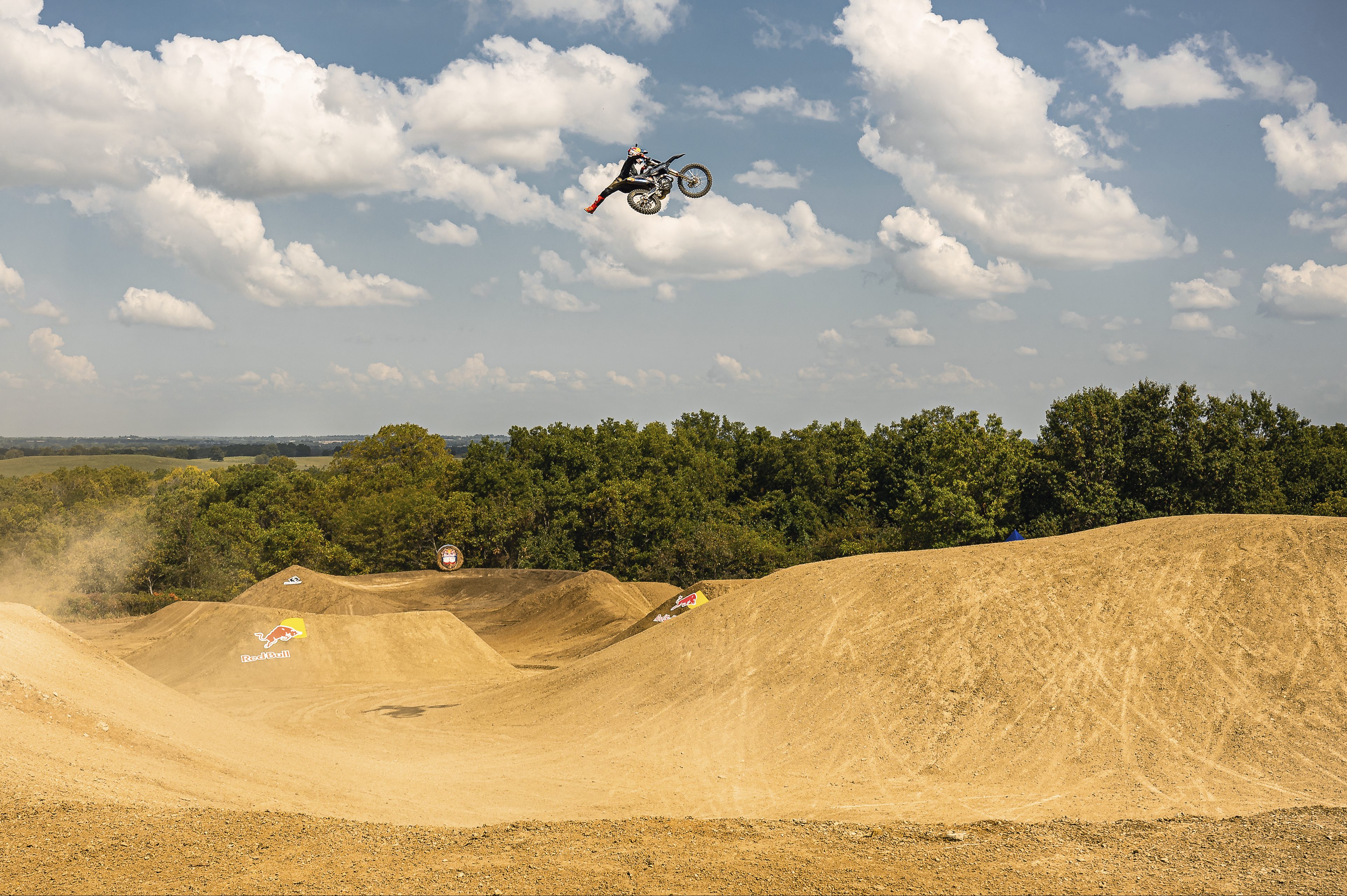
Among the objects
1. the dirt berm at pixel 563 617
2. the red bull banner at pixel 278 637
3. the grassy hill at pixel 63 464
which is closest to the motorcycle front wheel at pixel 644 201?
the red bull banner at pixel 278 637

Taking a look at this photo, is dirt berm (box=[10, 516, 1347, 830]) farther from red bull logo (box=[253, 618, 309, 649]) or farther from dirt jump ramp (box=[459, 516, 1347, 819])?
red bull logo (box=[253, 618, 309, 649])

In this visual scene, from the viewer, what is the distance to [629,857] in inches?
399

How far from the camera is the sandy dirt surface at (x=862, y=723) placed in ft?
41.6

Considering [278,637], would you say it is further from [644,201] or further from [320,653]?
[644,201]

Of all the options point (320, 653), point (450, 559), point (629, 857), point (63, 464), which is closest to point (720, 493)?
point (450, 559)

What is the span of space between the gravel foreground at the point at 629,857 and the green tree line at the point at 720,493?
40041mm

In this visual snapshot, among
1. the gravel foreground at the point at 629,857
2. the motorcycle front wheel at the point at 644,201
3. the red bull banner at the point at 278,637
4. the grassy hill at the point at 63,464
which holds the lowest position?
the red bull banner at the point at 278,637

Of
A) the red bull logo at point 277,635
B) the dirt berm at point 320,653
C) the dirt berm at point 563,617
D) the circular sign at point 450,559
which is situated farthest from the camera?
the circular sign at point 450,559

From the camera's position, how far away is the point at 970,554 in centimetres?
2331

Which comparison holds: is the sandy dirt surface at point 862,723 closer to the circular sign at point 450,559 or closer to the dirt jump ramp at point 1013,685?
the dirt jump ramp at point 1013,685

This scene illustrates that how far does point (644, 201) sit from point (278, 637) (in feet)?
83.6

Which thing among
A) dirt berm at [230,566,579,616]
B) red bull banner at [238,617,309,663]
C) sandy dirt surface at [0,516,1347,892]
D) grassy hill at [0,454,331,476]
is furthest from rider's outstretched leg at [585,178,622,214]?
grassy hill at [0,454,331,476]

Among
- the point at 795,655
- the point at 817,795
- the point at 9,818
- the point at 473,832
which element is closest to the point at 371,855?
the point at 473,832

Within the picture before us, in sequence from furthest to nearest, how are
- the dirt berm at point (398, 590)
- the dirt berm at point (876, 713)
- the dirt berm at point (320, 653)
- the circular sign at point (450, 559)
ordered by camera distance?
the circular sign at point (450, 559), the dirt berm at point (398, 590), the dirt berm at point (320, 653), the dirt berm at point (876, 713)
